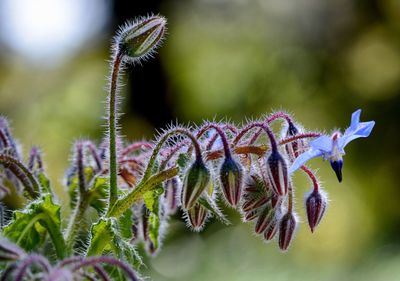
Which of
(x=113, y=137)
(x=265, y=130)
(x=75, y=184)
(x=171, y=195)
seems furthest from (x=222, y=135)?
(x=75, y=184)

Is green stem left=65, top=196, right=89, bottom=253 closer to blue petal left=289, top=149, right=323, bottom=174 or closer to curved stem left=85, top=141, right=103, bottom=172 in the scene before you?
curved stem left=85, top=141, right=103, bottom=172

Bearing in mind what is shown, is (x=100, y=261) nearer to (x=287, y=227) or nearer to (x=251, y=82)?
(x=287, y=227)

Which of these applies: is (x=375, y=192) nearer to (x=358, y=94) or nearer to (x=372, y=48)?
(x=358, y=94)

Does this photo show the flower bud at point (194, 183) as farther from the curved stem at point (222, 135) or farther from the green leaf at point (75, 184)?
the green leaf at point (75, 184)

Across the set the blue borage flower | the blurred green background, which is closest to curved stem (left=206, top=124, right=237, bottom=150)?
the blue borage flower

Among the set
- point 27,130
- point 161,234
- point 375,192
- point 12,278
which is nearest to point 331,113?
point 375,192

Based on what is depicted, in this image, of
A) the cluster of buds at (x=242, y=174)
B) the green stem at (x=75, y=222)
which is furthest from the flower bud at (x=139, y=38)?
the green stem at (x=75, y=222)
